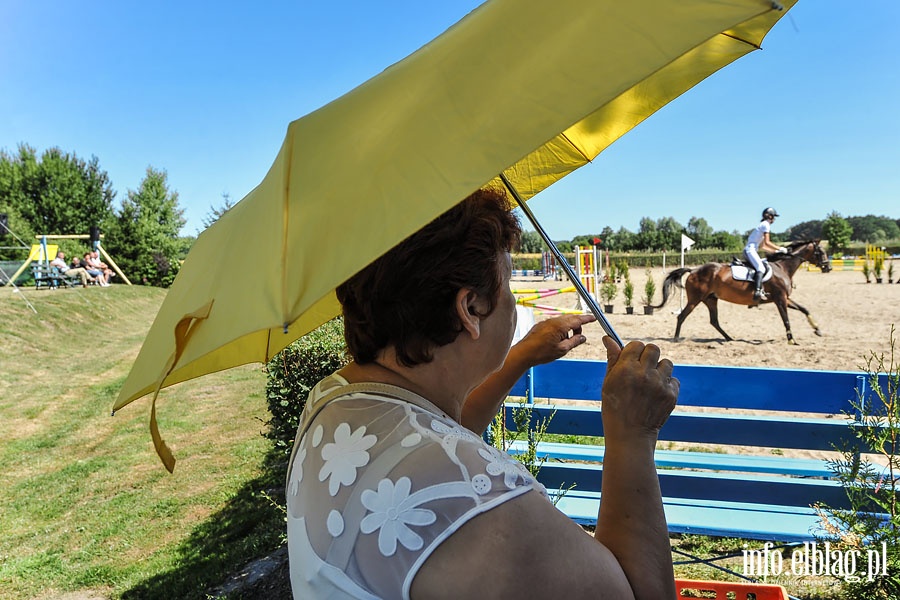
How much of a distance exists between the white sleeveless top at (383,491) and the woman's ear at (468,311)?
0.16 meters

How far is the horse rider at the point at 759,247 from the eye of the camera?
1306 cm

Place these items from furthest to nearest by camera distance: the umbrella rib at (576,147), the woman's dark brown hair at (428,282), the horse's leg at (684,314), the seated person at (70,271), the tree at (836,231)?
the tree at (836,231) → the seated person at (70,271) → the horse's leg at (684,314) → the umbrella rib at (576,147) → the woman's dark brown hair at (428,282)

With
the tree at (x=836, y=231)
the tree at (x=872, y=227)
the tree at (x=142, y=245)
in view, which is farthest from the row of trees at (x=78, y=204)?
the tree at (x=872, y=227)

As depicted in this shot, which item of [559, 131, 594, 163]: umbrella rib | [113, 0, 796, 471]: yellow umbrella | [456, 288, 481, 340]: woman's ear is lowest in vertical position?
[456, 288, 481, 340]: woman's ear

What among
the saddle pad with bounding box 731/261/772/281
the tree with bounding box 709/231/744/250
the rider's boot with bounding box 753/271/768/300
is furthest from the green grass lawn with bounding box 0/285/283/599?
the tree with bounding box 709/231/744/250

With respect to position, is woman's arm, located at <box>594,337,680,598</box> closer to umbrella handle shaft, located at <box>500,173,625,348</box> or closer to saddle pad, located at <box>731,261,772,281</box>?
umbrella handle shaft, located at <box>500,173,625,348</box>

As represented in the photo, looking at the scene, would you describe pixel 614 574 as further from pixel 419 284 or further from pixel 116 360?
pixel 116 360

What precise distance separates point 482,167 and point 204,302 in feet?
1.89

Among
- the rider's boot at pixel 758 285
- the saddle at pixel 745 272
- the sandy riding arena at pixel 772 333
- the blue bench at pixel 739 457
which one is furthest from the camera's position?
the saddle at pixel 745 272

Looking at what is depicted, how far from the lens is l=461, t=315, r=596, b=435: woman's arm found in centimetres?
168

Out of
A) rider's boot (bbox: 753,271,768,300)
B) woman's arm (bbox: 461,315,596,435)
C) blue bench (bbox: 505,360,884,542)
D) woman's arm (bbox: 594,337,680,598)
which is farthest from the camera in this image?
rider's boot (bbox: 753,271,768,300)

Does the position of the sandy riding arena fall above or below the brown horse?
below

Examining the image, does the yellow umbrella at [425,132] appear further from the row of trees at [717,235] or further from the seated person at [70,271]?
the row of trees at [717,235]

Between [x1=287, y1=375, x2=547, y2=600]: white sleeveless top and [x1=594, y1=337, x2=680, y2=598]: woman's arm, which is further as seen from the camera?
[x1=594, y1=337, x2=680, y2=598]: woman's arm
